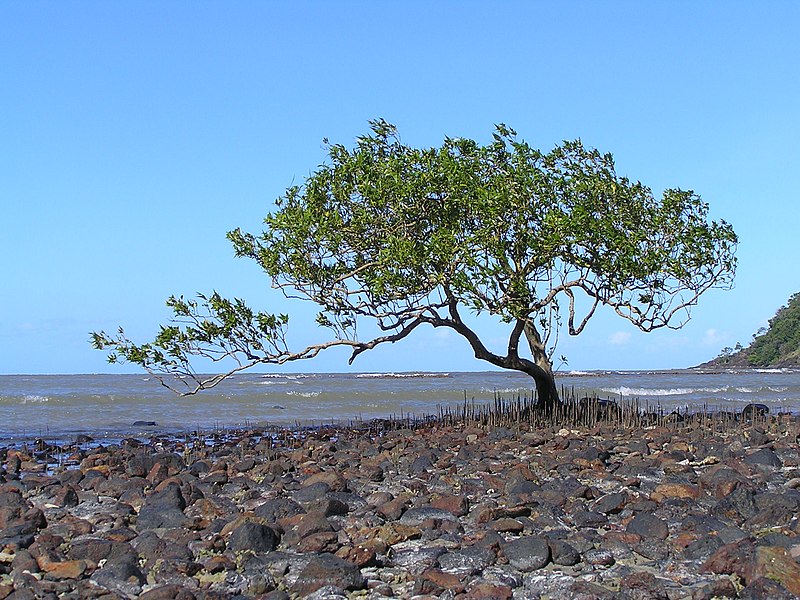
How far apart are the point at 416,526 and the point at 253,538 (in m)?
1.73

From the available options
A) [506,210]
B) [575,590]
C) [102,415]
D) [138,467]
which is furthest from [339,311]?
[102,415]

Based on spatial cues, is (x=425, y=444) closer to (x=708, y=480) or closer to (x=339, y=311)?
(x=339, y=311)

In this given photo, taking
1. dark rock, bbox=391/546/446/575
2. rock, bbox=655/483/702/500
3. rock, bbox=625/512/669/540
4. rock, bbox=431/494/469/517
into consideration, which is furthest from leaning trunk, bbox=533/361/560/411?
dark rock, bbox=391/546/446/575

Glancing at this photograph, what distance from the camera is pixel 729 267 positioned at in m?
20.1

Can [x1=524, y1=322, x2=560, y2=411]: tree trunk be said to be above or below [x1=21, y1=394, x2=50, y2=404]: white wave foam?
above

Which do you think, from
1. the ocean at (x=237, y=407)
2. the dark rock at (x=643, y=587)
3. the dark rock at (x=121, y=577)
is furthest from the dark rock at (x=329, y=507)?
the ocean at (x=237, y=407)

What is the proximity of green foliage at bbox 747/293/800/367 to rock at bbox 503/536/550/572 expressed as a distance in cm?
11226

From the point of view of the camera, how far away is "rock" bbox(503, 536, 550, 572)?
7.64 m

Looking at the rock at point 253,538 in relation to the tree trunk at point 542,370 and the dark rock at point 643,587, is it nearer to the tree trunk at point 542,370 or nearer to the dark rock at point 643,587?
the dark rock at point 643,587

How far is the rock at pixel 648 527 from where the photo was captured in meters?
8.38

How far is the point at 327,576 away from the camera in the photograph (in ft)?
23.8

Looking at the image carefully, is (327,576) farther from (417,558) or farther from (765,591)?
(765,591)

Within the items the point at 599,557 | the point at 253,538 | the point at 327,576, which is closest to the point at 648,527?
the point at 599,557

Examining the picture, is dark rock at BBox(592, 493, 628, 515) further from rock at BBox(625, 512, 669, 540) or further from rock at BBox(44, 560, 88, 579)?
rock at BBox(44, 560, 88, 579)
